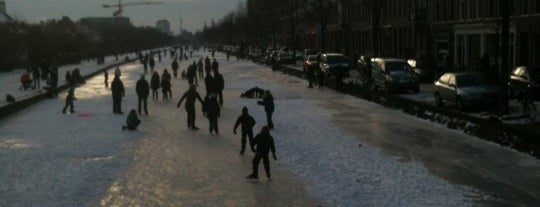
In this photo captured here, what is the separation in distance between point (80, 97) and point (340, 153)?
2454 cm

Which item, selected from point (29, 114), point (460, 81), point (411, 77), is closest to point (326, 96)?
point (411, 77)

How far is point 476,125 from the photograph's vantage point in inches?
826

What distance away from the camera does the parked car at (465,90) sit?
82.9 feet

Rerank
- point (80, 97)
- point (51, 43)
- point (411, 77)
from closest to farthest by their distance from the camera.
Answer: point (411, 77) → point (80, 97) → point (51, 43)

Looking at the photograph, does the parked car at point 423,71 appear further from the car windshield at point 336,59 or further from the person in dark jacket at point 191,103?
the person in dark jacket at point 191,103

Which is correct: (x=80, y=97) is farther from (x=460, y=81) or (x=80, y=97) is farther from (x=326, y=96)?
(x=460, y=81)

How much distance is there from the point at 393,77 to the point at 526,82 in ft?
24.8

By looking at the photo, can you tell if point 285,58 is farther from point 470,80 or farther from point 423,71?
point 470,80

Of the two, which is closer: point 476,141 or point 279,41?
point 476,141

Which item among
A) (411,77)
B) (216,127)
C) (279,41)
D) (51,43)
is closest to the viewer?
(216,127)

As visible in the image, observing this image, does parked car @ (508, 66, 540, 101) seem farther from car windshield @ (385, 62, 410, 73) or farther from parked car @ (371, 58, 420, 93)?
car windshield @ (385, 62, 410, 73)

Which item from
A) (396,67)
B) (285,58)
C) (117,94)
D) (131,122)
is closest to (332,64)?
(396,67)

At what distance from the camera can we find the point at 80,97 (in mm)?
39781

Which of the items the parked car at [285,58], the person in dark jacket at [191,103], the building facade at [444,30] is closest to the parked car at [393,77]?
the building facade at [444,30]
